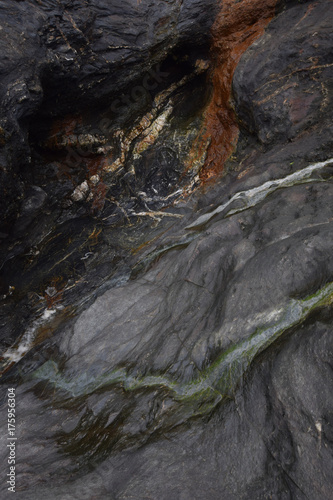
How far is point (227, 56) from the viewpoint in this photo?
7.11 metres

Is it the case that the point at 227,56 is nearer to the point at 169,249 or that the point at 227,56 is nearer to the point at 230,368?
the point at 169,249

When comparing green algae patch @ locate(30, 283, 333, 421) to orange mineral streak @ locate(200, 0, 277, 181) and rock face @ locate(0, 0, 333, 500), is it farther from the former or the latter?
orange mineral streak @ locate(200, 0, 277, 181)

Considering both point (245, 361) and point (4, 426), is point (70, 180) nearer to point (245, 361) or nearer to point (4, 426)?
point (4, 426)

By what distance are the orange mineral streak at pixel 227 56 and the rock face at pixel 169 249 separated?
0.13 feet

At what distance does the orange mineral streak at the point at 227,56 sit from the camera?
688 centimetres

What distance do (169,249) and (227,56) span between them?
4.43m

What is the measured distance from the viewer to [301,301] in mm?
3115

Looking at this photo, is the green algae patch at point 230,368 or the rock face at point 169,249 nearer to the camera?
Result: the rock face at point 169,249

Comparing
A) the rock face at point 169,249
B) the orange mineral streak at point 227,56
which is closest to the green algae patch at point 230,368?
the rock face at point 169,249

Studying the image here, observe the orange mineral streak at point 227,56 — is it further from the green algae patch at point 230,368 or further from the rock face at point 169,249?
the green algae patch at point 230,368

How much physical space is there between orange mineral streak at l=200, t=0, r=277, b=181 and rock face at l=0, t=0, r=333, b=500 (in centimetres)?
4

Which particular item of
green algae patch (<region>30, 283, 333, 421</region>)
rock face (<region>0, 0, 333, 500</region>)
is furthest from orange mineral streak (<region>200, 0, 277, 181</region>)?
green algae patch (<region>30, 283, 333, 421</region>)

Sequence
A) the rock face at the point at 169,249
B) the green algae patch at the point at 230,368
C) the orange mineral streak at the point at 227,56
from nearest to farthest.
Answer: the rock face at the point at 169,249 < the green algae patch at the point at 230,368 < the orange mineral streak at the point at 227,56

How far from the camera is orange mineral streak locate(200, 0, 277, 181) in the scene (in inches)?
271
